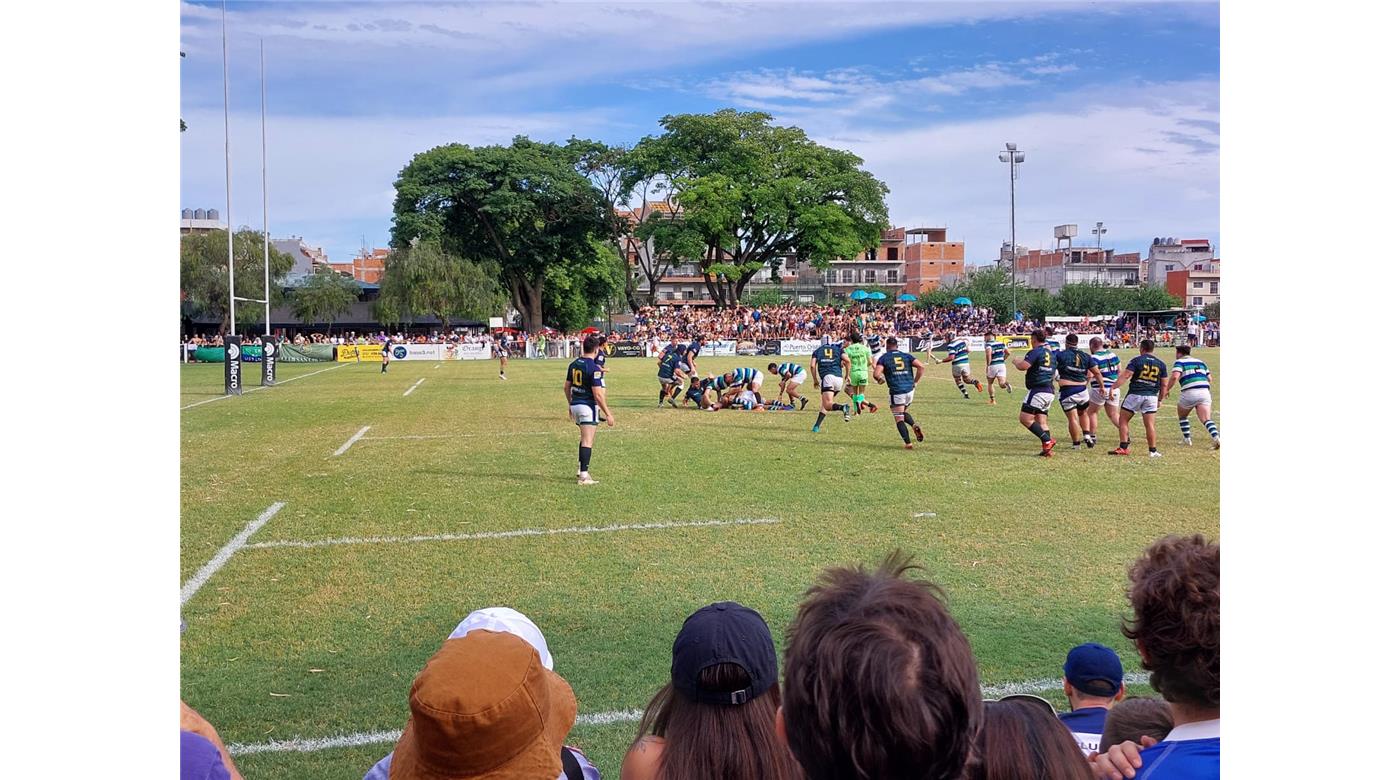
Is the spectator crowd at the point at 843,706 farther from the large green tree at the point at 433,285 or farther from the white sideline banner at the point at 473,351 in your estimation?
the large green tree at the point at 433,285

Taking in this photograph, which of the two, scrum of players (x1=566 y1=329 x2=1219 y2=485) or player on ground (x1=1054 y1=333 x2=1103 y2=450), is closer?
scrum of players (x1=566 y1=329 x2=1219 y2=485)

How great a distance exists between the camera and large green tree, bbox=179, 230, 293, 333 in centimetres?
4716

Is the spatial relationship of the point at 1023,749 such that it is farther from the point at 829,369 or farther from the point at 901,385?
the point at 829,369

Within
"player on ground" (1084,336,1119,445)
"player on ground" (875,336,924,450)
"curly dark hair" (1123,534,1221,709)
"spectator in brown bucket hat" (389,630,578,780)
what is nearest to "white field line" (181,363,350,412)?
"player on ground" (875,336,924,450)

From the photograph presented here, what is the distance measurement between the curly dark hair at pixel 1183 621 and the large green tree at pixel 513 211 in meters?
55.3

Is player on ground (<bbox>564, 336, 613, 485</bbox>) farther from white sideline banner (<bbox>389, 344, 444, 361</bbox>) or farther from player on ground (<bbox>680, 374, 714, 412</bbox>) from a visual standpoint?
white sideline banner (<bbox>389, 344, 444, 361</bbox>)

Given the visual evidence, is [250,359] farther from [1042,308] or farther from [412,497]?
[1042,308]

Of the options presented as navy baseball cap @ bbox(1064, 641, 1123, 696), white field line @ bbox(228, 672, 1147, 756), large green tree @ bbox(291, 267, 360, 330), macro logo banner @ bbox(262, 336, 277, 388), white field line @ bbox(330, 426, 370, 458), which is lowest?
white field line @ bbox(228, 672, 1147, 756)

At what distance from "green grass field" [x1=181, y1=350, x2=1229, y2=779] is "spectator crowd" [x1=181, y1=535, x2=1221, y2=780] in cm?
A: 228

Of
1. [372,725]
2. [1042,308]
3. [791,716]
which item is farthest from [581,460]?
[1042,308]

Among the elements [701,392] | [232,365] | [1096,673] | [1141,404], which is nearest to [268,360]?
[232,365]

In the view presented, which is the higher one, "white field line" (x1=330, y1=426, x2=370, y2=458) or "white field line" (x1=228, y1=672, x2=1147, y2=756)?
"white field line" (x1=330, y1=426, x2=370, y2=458)

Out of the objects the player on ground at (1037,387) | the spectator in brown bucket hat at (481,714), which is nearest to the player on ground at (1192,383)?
the player on ground at (1037,387)

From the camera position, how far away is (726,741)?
2.23 m
